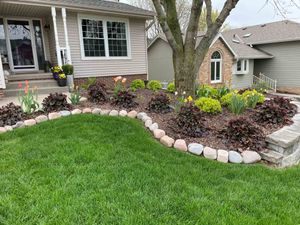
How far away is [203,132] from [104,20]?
25.3 feet

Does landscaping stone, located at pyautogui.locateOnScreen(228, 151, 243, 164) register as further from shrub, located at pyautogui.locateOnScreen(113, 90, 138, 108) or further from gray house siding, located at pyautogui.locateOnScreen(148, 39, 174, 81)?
gray house siding, located at pyautogui.locateOnScreen(148, 39, 174, 81)

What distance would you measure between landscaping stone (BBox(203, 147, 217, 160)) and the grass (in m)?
0.19

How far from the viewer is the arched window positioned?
14.3 meters

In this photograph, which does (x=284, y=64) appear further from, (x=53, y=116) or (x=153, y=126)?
(x=53, y=116)

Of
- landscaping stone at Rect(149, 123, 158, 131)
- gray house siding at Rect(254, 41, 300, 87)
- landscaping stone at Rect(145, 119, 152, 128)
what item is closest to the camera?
landscaping stone at Rect(149, 123, 158, 131)

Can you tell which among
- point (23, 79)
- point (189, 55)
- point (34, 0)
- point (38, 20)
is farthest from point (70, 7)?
point (189, 55)

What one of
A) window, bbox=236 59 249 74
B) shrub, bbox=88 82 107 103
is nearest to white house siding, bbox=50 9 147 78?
shrub, bbox=88 82 107 103

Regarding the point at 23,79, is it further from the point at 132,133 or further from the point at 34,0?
the point at 132,133

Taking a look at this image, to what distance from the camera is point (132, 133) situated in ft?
13.4

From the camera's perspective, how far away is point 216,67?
47.8ft

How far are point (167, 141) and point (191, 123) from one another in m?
0.58

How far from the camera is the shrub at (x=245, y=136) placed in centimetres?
375

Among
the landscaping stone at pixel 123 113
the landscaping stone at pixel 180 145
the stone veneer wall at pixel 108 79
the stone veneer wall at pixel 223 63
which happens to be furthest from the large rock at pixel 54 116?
the stone veneer wall at pixel 223 63

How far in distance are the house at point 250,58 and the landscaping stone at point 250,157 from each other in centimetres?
1053
